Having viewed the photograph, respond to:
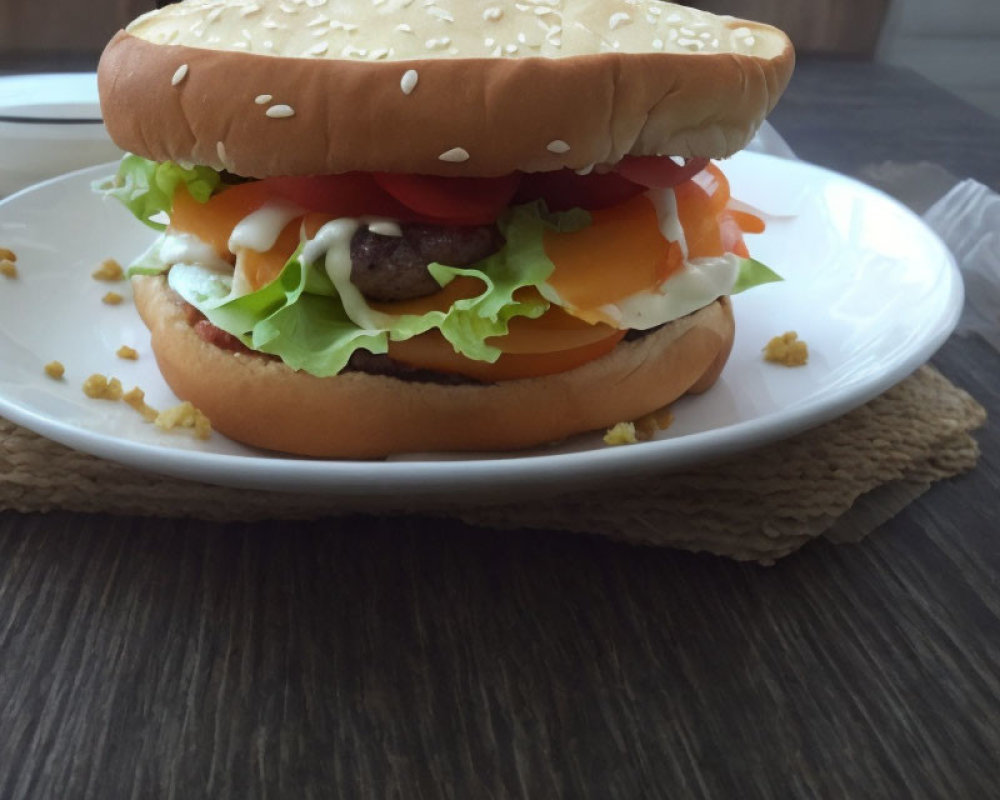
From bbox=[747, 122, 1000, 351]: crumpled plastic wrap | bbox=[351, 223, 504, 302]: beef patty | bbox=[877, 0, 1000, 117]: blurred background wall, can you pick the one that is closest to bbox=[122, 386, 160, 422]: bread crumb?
bbox=[351, 223, 504, 302]: beef patty

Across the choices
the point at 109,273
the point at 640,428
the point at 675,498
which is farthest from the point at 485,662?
the point at 109,273

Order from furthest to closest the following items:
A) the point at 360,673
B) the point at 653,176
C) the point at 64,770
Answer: the point at 653,176, the point at 360,673, the point at 64,770

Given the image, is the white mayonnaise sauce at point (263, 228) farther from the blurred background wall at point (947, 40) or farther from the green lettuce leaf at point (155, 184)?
the blurred background wall at point (947, 40)

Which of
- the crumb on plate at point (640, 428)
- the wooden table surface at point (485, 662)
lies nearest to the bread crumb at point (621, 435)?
the crumb on plate at point (640, 428)

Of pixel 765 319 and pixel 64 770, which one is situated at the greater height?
pixel 64 770

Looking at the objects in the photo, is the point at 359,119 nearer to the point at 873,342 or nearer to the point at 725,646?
the point at 725,646

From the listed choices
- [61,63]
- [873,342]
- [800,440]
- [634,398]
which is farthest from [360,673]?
[61,63]

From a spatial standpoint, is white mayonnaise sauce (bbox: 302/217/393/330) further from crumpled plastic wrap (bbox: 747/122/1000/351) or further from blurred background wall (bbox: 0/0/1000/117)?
blurred background wall (bbox: 0/0/1000/117)
